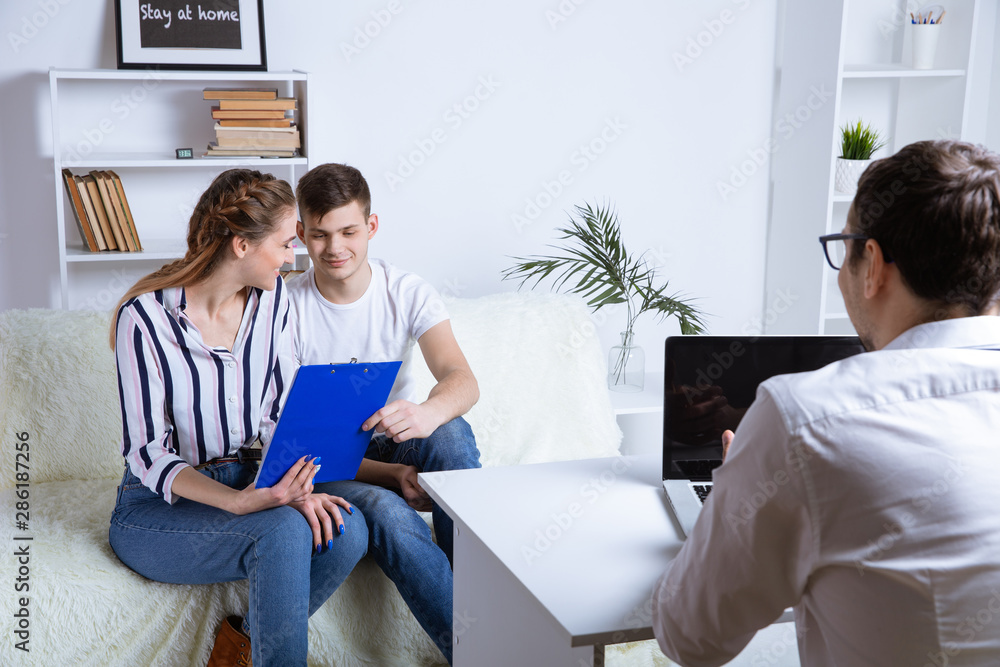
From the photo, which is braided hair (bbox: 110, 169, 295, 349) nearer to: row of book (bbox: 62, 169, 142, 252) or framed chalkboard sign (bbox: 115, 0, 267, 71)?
row of book (bbox: 62, 169, 142, 252)

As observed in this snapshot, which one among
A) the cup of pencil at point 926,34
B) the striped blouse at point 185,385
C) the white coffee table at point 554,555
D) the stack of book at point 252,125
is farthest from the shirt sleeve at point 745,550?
the cup of pencil at point 926,34

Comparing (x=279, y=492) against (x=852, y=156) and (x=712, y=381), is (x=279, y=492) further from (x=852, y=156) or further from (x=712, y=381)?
(x=852, y=156)

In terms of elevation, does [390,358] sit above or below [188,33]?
below

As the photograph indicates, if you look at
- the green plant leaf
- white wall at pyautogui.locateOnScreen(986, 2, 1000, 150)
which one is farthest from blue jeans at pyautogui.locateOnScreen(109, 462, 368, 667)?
white wall at pyautogui.locateOnScreen(986, 2, 1000, 150)

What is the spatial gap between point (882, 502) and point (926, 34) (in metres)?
2.80

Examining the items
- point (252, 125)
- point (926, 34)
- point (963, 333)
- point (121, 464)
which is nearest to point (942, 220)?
point (963, 333)

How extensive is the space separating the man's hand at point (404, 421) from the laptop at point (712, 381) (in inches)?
21.3

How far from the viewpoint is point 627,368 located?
3.04 m

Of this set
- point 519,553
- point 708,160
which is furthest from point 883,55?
point 519,553

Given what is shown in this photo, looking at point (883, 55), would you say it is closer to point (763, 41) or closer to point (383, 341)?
point (763, 41)

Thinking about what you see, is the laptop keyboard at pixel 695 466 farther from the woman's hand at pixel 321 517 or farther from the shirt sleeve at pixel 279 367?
the shirt sleeve at pixel 279 367

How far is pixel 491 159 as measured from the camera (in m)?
3.06

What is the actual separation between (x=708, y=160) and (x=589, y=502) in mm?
2208

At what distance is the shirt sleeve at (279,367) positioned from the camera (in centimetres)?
194
